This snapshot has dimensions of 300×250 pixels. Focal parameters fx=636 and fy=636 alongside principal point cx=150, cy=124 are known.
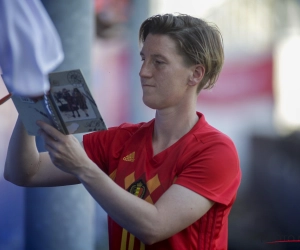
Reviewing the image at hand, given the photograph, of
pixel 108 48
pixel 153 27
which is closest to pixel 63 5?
pixel 108 48

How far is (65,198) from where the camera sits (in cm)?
324

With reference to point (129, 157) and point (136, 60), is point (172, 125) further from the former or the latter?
point (136, 60)

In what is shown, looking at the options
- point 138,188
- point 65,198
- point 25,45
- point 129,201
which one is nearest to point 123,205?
point 129,201

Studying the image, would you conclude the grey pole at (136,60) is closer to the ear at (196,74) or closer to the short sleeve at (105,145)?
the short sleeve at (105,145)

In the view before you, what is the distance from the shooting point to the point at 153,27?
2.33 meters

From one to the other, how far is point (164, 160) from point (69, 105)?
49cm

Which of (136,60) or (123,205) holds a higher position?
(136,60)

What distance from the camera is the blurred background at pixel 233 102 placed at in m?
3.21

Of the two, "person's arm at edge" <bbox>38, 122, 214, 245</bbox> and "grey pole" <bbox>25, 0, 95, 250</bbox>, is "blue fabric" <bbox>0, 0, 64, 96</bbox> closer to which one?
"person's arm at edge" <bbox>38, 122, 214, 245</bbox>

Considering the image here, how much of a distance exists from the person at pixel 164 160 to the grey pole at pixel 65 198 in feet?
2.57

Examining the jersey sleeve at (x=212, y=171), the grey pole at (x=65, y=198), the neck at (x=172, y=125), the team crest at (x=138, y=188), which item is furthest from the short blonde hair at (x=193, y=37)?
the grey pole at (x=65, y=198)

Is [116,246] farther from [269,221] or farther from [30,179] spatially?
[269,221]

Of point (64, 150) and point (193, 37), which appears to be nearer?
point (64, 150)

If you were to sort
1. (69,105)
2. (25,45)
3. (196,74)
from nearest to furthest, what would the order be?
(25,45)
(69,105)
(196,74)
